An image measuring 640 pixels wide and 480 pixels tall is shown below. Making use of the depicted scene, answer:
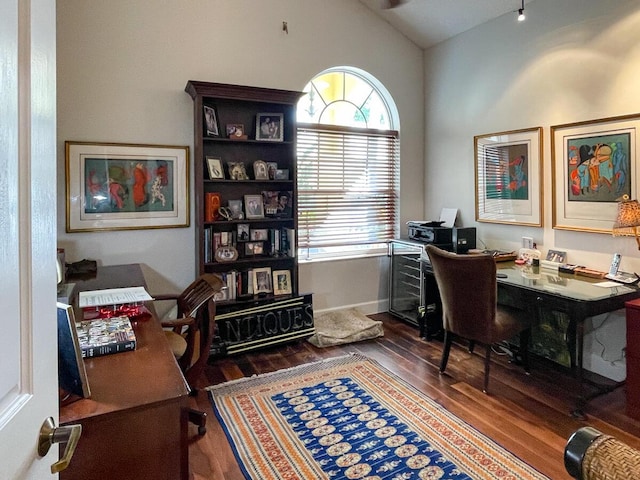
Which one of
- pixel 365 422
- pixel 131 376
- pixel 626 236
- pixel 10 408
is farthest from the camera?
pixel 626 236

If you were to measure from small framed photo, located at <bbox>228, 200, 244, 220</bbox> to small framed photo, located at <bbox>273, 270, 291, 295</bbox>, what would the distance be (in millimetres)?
604

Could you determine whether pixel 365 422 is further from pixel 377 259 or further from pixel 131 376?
pixel 377 259

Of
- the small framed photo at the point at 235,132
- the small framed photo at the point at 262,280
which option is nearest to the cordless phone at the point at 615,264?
the small framed photo at the point at 262,280

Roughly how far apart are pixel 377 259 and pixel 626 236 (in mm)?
2245

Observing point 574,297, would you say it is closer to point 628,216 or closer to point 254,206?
point 628,216

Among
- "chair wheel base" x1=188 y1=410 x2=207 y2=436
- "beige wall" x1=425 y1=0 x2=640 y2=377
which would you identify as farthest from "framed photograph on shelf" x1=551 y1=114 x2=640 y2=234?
"chair wheel base" x1=188 y1=410 x2=207 y2=436

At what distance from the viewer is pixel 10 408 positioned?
0.64m

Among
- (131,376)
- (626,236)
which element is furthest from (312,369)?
(626,236)

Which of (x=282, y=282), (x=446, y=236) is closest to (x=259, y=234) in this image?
(x=282, y=282)

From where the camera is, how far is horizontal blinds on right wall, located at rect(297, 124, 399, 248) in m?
4.12

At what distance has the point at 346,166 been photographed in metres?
4.33

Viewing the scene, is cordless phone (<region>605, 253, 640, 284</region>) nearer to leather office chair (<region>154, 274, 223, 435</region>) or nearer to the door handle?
leather office chair (<region>154, 274, 223, 435</region>)

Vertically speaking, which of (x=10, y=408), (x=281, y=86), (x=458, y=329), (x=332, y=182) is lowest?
(x=458, y=329)

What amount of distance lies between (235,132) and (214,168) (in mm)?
363
